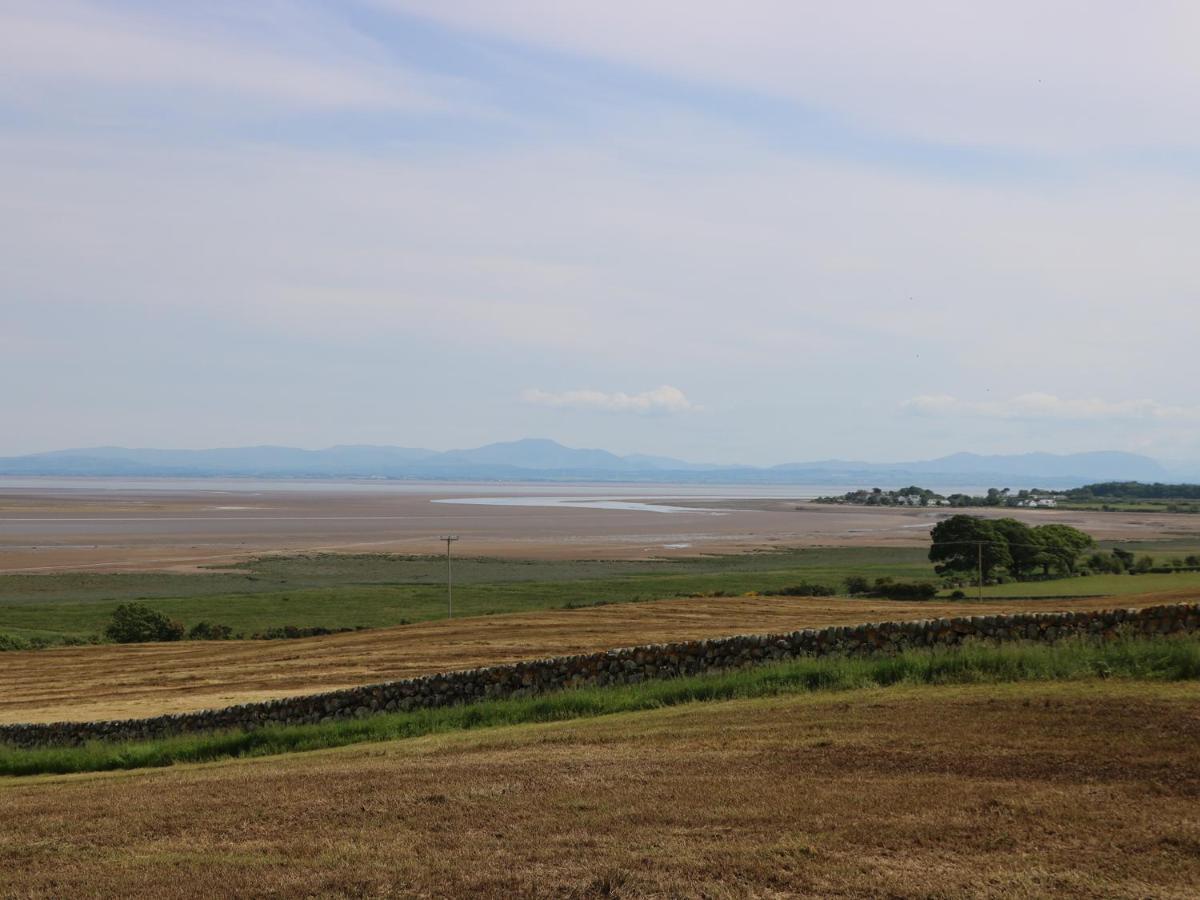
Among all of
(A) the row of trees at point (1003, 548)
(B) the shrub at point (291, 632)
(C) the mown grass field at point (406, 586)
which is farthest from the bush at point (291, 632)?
(A) the row of trees at point (1003, 548)

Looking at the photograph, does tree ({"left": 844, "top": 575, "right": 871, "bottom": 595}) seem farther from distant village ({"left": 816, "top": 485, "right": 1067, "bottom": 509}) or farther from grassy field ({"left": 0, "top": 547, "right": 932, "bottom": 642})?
distant village ({"left": 816, "top": 485, "right": 1067, "bottom": 509})

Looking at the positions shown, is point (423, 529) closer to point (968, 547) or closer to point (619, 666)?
point (968, 547)

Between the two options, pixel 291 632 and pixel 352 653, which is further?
pixel 291 632

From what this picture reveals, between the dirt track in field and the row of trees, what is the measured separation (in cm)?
1796

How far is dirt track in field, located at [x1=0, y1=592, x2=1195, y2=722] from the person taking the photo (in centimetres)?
2436

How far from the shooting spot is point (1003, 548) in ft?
176

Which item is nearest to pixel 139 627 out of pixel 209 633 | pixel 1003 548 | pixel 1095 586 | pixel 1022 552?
pixel 209 633

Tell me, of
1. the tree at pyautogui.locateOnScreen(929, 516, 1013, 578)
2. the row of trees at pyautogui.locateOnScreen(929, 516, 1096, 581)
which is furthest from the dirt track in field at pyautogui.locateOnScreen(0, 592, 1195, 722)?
the row of trees at pyautogui.locateOnScreen(929, 516, 1096, 581)

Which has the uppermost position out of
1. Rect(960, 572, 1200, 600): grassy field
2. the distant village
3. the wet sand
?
the distant village

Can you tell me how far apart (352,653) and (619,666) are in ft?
41.3

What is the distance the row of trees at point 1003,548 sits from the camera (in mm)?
53625

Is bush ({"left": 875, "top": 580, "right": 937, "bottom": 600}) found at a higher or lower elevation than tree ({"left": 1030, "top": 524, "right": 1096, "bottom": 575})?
lower

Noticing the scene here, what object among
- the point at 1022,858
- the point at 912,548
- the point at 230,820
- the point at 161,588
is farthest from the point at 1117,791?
the point at 912,548

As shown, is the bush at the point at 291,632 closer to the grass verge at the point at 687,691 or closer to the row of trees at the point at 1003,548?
the grass verge at the point at 687,691
